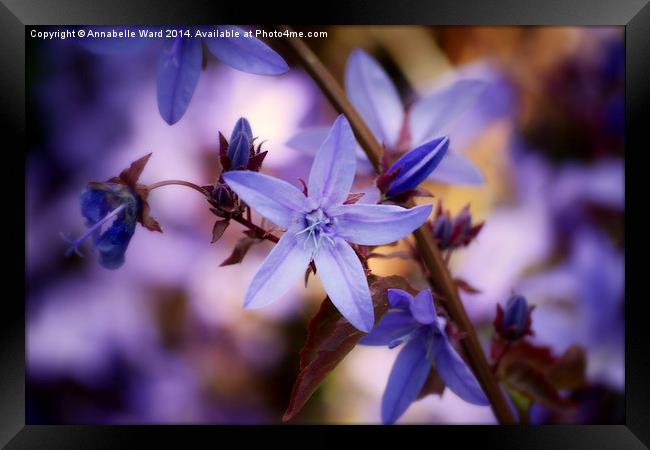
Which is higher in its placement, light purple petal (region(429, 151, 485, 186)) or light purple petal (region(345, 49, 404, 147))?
light purple petal (region(345, 49, 404, 147))

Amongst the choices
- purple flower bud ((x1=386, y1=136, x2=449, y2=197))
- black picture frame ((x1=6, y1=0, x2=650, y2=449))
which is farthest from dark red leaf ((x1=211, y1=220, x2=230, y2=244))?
black picture frame ((x1=6, y1=0, x2=650, y2=449))

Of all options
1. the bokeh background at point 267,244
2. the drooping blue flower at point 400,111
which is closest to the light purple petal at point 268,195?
the drooping blue flower at point 400,111

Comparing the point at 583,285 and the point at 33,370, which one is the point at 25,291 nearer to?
the point at 33,370

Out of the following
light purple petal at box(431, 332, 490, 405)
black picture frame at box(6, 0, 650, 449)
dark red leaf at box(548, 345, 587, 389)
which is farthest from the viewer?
black picture frame at box(6, 0, 650, 449)

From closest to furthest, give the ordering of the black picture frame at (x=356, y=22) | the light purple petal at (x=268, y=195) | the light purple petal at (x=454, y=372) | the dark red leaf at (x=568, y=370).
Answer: the light purple petal at (x=268, y=195) < the light purple petal at (x=454, y=372) < the dark red leaf at (x=568, y=370) < the black picture frame at (x=356, y=22)

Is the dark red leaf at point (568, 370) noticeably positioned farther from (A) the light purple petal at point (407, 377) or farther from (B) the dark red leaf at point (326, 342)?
(B) the dark red leaf at point (326, 342)

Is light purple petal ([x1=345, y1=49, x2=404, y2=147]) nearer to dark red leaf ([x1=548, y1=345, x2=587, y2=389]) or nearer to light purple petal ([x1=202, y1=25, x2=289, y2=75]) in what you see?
light purple petal ([x1=202, y1=25, x2=289, y2=75])
